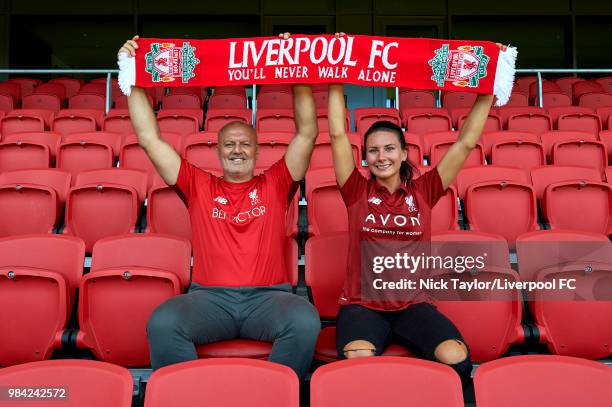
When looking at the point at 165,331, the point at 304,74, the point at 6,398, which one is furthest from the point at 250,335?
the point at 304,74

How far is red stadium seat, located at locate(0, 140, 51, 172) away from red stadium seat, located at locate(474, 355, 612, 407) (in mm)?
3473

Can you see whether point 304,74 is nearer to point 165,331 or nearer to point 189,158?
point 165,331

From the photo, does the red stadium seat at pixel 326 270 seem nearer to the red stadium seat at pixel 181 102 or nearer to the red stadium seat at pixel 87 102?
the red stadium seat at pixel 181 102

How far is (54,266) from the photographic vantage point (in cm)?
228

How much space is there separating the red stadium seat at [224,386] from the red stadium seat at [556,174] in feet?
8.43

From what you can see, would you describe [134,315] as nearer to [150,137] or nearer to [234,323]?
[234,323]

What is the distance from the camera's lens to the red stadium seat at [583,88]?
6.39 metres

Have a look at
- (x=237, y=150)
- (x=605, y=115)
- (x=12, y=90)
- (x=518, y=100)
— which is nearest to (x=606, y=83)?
(x=518, y=100)

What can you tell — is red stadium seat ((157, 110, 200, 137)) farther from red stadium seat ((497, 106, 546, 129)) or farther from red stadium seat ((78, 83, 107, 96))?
red stadium seat ((497, 106, 546, 129))

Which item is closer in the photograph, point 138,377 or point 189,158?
point 138,377

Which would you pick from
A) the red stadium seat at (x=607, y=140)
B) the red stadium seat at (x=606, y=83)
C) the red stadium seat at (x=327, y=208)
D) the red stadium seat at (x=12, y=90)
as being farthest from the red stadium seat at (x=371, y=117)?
the red stadium seat at (x=12, y=90)

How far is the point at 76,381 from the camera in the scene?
119cm

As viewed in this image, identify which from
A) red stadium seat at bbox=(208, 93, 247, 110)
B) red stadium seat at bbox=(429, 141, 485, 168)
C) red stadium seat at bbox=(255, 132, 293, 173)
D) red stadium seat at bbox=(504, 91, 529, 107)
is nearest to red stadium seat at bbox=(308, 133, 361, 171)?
red stadium seat at bbox=(255, 132, 293, 173)

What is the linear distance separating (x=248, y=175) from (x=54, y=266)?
90cm
